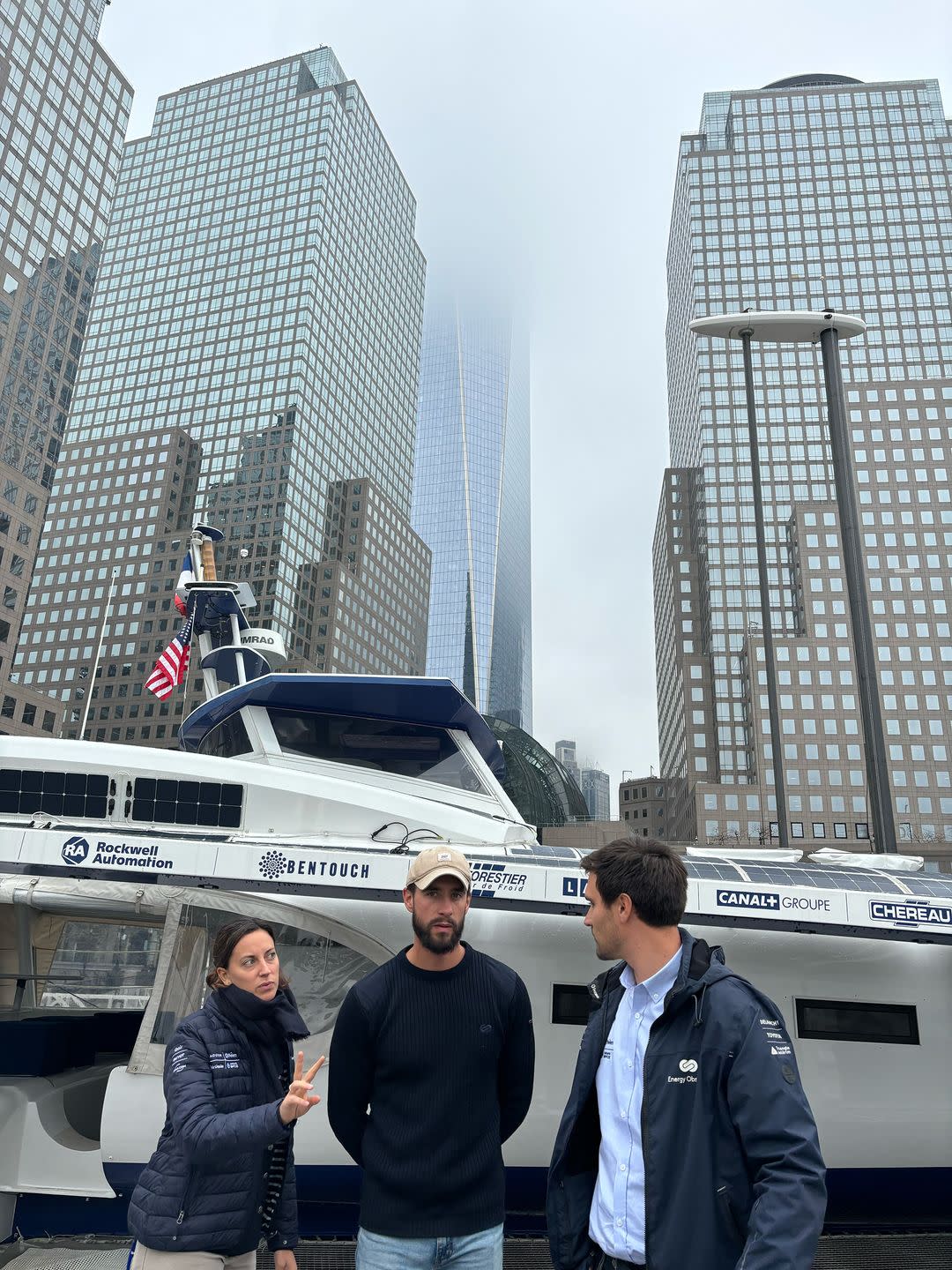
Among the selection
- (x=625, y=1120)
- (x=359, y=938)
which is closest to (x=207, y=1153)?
(x=625, y=1120)

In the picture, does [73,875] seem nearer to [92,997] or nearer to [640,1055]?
[640,1055]

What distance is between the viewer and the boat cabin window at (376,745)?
8.12 meters

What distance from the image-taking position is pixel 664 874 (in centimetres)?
258

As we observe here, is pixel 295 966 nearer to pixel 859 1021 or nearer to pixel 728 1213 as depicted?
pixel 859 1021

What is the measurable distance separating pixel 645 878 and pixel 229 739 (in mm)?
6727

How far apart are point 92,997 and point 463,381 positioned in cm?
19009

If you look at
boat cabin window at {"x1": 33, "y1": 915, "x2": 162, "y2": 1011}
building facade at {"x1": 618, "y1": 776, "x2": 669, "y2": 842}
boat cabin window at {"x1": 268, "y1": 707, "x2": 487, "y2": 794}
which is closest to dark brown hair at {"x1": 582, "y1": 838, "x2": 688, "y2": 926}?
boat cabin window at {"x1": 268, "y1": 707, "x2": 487, "y2": 794}

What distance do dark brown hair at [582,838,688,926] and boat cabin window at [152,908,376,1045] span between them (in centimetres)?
404

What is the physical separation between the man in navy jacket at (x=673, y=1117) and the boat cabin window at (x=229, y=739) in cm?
599

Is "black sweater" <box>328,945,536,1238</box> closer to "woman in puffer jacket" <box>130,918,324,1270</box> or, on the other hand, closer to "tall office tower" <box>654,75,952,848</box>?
"woman in puffer jacket" <box>130,918,324,1270</box>

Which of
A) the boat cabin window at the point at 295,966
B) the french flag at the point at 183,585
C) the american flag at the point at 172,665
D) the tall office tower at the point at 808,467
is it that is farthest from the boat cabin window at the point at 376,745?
the tall office tower at the point at 808,467

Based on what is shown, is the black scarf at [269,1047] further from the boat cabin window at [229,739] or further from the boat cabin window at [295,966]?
the boat cabin window at [229,739]

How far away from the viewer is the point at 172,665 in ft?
41.0

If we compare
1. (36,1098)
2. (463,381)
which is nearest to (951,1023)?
(36,1098)
